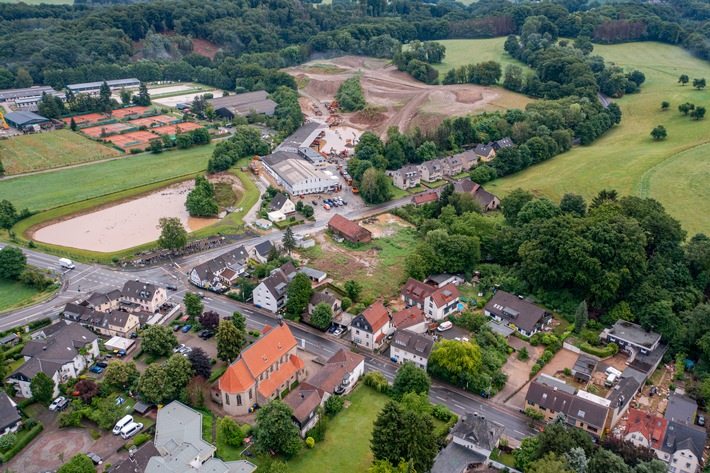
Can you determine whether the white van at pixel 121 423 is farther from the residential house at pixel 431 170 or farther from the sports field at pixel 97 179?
the residential house at pixel 431 170

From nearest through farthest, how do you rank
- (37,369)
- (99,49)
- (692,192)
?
(37,369)
(692,192)
(99,49)

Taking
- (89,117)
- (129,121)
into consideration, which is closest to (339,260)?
(129,121)

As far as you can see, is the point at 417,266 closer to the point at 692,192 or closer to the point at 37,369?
the point at 37,369

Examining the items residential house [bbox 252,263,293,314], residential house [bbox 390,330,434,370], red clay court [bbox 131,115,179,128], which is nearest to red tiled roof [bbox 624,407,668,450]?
residential house [bbox 390,330,434,370]

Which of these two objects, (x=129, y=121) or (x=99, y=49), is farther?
(x=99, y=49)

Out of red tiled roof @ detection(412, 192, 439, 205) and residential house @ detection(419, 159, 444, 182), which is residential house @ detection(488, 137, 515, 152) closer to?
residential house @ detection(419, 159, 444, 182)

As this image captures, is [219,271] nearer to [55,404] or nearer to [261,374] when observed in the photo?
[261,374]
